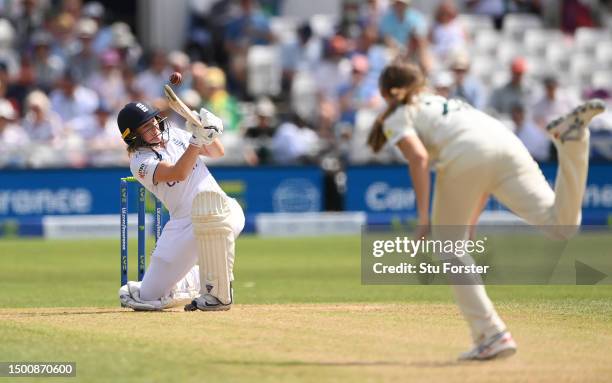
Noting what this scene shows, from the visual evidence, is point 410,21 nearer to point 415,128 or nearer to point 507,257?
point 507,257

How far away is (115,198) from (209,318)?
946 cm

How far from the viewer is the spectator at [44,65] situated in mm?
19078

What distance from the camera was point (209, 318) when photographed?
8383 millimetres

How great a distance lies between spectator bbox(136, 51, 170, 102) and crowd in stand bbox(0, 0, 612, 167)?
2 centimetres

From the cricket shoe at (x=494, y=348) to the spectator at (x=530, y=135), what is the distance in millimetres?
11483

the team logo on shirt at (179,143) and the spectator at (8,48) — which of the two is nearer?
the team logo on shirt at (179,143)

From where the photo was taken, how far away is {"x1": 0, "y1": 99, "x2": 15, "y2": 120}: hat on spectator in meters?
17.7

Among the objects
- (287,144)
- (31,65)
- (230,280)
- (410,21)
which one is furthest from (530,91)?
(230,280)

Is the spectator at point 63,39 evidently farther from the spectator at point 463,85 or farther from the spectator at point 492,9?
the spectator at point 492,9

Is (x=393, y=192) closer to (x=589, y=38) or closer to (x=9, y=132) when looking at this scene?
(x=9, y=132)

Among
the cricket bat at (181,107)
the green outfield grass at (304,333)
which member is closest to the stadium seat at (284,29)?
the green outfield grass at (304,333)

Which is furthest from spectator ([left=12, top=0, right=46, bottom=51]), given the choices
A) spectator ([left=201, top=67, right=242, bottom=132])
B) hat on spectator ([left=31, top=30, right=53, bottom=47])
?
spectator ([left=201, top=67, right=242, bottom=132])

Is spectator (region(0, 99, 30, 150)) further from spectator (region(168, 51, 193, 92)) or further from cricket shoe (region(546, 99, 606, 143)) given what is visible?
cricket shoe (region(546, 99, 606, 143))

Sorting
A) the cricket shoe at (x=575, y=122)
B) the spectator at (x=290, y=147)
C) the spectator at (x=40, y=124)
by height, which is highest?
the cricket shoe at (x=575, y=122)
